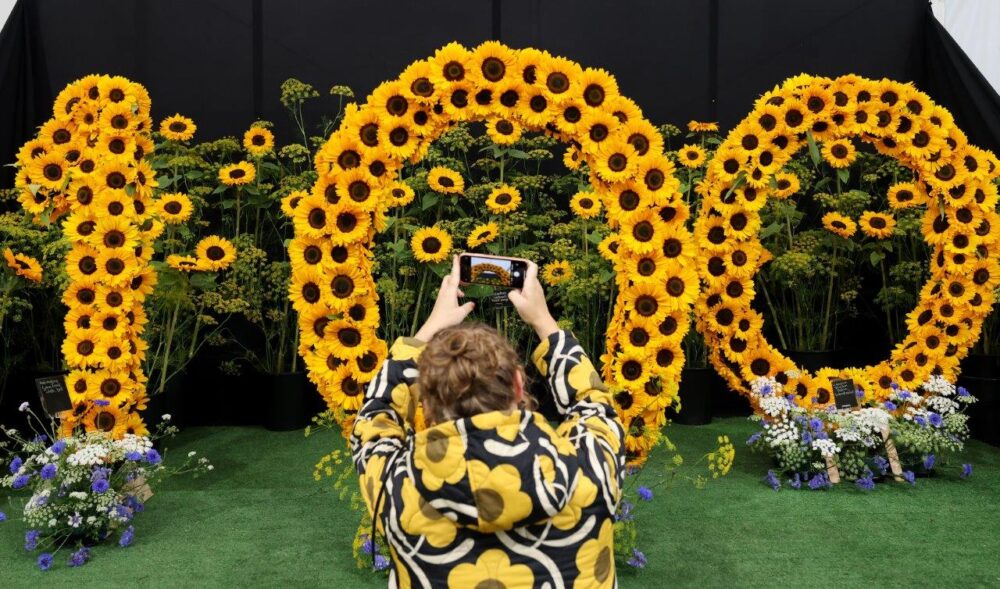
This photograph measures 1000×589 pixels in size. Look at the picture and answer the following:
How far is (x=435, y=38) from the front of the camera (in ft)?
18.9

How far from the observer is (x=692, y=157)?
5.15 metres

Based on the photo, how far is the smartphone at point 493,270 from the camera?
7.09 ft

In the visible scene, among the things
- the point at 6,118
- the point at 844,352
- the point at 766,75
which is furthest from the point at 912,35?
the point at 6,118

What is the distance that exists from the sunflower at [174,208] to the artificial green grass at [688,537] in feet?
4.40

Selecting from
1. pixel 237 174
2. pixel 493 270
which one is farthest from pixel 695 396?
pixel 493 270

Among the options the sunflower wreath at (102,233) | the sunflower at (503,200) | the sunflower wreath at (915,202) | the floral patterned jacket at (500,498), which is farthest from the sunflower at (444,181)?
the floral patterned jacket at (500,498)

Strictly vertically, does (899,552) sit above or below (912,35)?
below

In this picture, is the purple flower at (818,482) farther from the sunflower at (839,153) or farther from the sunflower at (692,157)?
the sunflower at (692,157)

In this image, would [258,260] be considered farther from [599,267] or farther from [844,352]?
[844,352]

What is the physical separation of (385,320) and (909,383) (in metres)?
2.99

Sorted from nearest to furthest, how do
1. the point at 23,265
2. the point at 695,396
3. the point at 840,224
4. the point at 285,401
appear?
the point at 23,265
the point at 840,224
the point at 285,401
the point at 695,396

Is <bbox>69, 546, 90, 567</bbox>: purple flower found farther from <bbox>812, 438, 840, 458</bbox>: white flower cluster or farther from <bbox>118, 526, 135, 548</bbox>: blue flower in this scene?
<bbox>812, 438, 840, 458</bbox>: white flower cluster

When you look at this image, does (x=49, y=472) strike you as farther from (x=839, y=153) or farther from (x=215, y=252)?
(x=839, y=153)

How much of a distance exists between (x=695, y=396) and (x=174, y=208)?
10.8 feet
